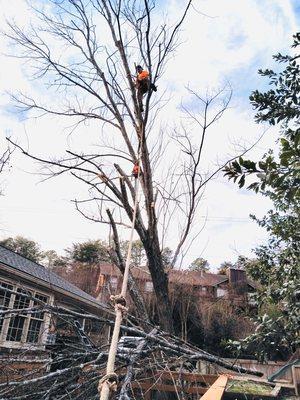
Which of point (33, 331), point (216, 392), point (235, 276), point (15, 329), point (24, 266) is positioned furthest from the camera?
point (235, 276)

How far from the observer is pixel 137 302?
176 inches

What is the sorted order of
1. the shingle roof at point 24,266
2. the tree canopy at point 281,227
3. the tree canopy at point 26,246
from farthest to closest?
the tree canopy at point 26,246 → the shingle roof at point 24,266 → the tree canopy at point 281,227

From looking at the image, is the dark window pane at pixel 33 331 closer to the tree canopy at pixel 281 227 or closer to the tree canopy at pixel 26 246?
the tree canopy at pixel 281 227

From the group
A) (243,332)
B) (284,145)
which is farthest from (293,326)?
(243,332)

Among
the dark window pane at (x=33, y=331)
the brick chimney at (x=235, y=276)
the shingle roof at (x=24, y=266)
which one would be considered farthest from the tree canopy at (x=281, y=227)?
the brick chimney at (x=235, y=276)

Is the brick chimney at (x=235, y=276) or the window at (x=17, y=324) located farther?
the brick chimney at (x=235, y=276)

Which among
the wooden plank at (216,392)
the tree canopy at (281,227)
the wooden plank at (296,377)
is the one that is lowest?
the wooden plank at (296,377)

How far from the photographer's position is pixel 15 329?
9367 millimetres

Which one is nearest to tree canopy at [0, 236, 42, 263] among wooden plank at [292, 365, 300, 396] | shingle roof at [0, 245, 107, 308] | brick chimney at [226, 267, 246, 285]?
brick chimney at [226, 267, 246, 285]

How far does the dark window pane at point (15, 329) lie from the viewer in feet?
29.8

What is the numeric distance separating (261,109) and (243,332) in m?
17.8

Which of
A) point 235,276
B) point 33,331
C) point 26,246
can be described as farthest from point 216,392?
point 26,246

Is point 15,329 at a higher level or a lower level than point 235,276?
lower

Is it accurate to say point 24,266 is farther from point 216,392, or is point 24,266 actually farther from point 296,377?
point 216,392
